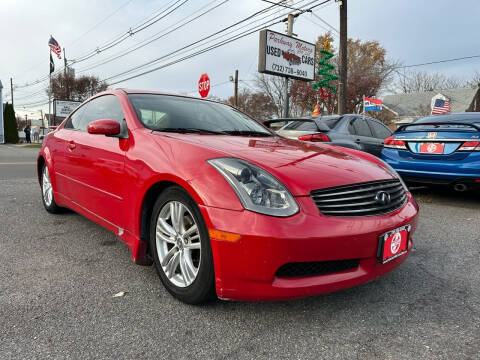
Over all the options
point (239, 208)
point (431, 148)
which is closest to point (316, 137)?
point (431, 148)

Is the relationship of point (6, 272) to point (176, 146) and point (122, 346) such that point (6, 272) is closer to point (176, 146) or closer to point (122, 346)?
point (122, 346)

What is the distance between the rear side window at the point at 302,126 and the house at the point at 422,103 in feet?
115

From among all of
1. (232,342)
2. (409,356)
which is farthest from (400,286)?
(232,342)

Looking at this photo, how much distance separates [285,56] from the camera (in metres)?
13.4

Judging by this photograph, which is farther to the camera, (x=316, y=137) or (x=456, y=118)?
(x=316, y=137)

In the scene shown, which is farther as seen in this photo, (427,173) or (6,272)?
(427,173)

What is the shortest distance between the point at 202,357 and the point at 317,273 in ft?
2.24

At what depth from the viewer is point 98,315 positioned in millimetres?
1961

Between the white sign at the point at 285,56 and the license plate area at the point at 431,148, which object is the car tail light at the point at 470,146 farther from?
the white sign at the point at 285,56

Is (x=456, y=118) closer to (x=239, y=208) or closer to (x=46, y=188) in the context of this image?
(x=239, y=208)

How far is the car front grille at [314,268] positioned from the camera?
5.77ft

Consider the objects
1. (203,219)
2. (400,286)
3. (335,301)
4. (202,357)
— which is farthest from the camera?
(400,286)

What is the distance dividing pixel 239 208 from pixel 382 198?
0.88 metres

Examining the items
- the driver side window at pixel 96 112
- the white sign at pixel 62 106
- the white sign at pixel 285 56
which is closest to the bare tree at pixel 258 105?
the white sign at pixel 62 106
